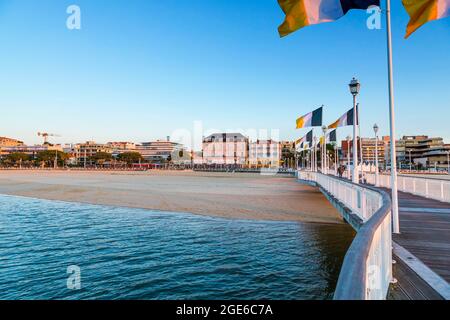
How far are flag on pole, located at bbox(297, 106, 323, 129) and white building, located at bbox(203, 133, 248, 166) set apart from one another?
486 feet

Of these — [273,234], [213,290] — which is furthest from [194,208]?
[213,290]

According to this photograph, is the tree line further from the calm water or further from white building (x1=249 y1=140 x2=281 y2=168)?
the calm water

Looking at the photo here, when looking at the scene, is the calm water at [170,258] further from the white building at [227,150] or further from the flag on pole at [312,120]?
the white building at [227,150]

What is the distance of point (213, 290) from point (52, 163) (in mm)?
197499

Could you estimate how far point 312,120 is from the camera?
19.0 meters

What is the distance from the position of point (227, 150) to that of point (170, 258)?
165 m

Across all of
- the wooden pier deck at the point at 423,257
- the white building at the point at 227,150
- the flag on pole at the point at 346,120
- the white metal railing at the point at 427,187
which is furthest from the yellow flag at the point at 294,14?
the white building at the point at 227,150

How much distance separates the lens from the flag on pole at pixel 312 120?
18641 mm

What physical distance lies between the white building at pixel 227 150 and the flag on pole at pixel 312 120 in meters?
148

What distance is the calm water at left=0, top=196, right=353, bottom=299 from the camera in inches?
269

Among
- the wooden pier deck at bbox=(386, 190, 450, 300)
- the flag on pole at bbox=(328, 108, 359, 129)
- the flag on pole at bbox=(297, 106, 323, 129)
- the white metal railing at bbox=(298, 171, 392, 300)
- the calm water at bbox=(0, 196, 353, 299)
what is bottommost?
the calm water at bbox=(0, 196, 353, 299)

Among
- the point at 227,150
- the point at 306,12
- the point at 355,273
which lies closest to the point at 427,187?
the point at 306,12

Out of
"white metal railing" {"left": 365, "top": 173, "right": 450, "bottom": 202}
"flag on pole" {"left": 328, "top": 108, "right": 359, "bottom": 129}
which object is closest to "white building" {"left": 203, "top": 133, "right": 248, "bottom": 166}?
"white metal railing" {"left": 365, "top": 173, "right": 450, "bottom": 202}
